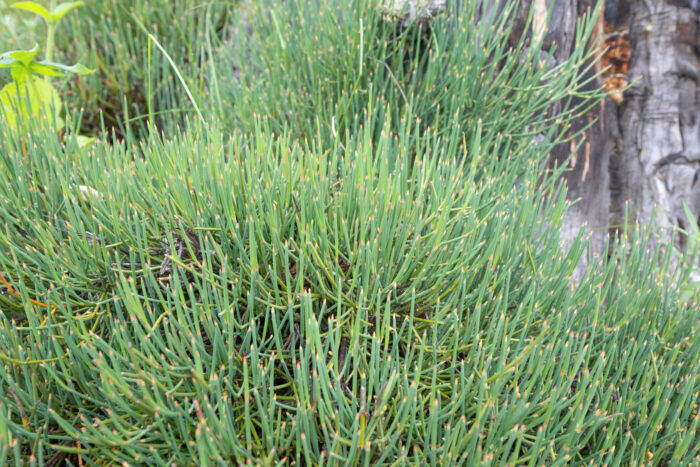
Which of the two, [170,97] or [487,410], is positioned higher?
[170,97]

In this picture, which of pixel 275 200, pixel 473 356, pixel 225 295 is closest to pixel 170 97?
pixel 275 200

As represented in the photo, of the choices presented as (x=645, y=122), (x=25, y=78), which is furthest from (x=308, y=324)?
(x=645, y=122)

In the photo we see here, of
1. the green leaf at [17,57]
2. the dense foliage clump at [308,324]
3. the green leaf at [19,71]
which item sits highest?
the green leaf at [17,57]

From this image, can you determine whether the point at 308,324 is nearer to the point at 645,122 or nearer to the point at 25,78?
the point at 25,78

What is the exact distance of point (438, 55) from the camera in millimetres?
1814

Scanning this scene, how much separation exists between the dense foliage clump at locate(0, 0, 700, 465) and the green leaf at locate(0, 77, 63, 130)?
0.28 feet

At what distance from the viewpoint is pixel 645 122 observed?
236 cm

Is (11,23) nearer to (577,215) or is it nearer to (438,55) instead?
(438,55)

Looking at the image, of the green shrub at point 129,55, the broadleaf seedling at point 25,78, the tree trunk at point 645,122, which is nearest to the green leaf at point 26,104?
the broadleaf seedling at point 25,78

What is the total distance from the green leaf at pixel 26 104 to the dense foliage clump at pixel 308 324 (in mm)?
86

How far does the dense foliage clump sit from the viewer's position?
0.87m

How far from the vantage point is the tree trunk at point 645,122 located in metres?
2.31

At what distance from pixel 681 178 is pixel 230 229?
227 cm

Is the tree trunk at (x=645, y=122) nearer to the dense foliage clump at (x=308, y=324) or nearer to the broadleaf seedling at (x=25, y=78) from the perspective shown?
the dense foliage clump at (x=308, y=324)
